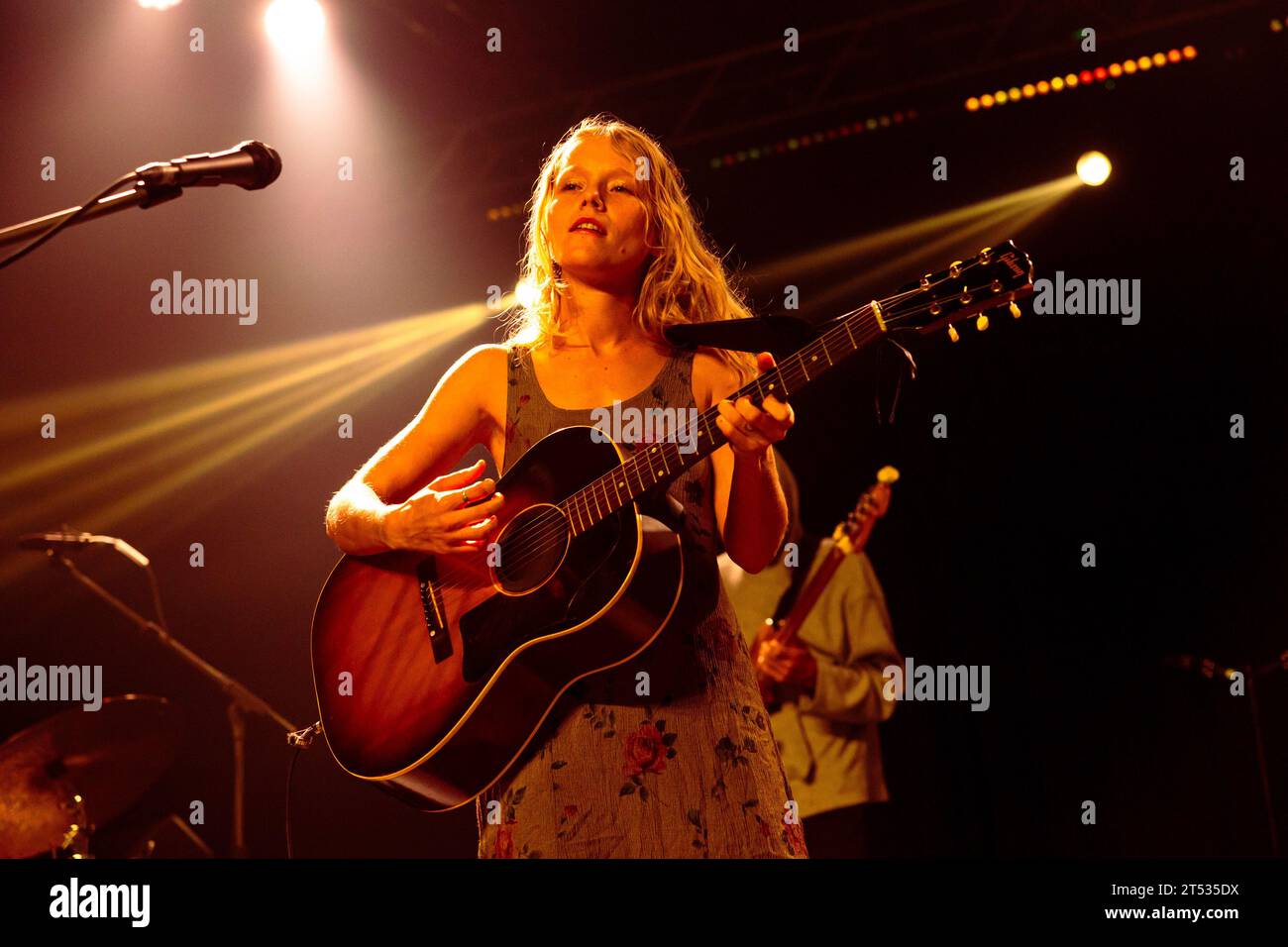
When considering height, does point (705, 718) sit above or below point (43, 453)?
below

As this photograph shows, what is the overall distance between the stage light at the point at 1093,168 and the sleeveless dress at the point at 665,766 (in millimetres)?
3433

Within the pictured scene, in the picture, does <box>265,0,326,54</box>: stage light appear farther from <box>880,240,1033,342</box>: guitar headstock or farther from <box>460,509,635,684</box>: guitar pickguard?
<box>880,240,1033,342</box>: guitar headstock

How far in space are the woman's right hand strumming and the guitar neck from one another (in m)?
0.15

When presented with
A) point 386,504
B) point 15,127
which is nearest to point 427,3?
point 15,127

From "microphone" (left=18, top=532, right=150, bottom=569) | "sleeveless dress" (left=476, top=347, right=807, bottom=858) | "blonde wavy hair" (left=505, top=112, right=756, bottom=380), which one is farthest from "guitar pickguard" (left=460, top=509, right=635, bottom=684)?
"microphone" (left=18, top=532, right=150, bottom=569)

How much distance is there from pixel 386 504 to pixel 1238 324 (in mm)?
3857

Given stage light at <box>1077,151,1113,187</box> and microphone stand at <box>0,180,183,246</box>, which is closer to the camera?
microphone stand at <box>0,180,183,246</box>

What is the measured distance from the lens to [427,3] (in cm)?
466

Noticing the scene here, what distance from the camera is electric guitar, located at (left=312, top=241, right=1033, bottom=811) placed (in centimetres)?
186

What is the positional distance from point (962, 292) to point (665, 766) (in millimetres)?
925

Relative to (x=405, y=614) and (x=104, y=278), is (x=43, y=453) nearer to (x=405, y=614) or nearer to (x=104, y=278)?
(x=104, y=278)

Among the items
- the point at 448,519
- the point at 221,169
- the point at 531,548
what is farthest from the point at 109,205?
the point at 531,548

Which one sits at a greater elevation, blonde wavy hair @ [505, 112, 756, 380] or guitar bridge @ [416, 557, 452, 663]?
blonde wavy hair @ [505, 112, 756, 380]
